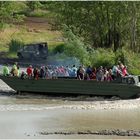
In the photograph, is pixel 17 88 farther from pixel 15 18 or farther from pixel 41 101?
pixel 15 18

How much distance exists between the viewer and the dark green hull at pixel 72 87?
30.5 m

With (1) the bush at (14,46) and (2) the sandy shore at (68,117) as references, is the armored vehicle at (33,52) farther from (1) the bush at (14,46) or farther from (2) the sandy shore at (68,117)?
(2) the sandy shore at (68,117)

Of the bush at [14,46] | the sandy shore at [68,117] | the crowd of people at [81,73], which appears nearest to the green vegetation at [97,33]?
the bush at [14,46]

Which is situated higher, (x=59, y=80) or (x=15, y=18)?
(x=15, y=18)

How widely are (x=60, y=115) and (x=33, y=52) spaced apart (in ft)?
103

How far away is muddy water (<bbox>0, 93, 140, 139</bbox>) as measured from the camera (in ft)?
68.9

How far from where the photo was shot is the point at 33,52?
5550 cm

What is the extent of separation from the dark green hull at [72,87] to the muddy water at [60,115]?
1.57 feet

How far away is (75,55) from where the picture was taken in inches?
1641

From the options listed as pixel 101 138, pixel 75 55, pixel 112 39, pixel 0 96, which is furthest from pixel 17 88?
pixel 112 39

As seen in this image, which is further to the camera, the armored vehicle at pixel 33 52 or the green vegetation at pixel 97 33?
the armored vehicle at pixel 33 52

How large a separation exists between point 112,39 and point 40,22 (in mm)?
29727

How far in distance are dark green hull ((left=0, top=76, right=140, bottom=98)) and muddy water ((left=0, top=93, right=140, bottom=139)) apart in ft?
1.57

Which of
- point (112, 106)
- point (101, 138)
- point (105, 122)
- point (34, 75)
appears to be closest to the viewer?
point (101, 138)
